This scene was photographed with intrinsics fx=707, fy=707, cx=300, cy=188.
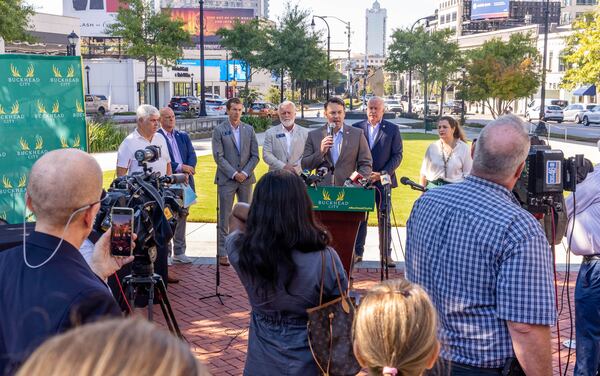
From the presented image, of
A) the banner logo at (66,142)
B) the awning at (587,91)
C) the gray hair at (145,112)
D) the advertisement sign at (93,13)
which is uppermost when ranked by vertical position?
the advertisement sign at (93,13)

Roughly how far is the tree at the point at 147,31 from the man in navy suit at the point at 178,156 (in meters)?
38.5

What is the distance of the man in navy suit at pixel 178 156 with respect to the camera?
28.2 ft

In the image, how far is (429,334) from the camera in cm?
Answer: 210

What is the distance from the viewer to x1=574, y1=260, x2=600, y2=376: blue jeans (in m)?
4.61

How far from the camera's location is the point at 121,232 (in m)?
3.36

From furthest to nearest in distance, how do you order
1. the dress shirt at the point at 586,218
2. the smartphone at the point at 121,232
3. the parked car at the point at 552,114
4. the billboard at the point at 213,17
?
the billboard at the point at 213,17
the parked car at the point at 552,114
the dress shirt at the point at 586,218
the smartphone at the point at 121,232

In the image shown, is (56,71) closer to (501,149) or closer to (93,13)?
(501,149)

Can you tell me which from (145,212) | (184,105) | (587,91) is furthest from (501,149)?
(587,91)

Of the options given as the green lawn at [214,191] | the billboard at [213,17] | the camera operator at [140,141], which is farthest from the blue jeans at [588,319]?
the billboard at [213,17]

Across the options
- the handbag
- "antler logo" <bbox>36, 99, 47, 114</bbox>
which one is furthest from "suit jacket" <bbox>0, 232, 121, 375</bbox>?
"antler logo" <bbox>36, 99, 47, 114</bbox>

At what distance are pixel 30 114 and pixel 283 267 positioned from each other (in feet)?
17.9

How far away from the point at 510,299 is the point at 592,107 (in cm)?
5346

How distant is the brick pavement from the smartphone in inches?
97.5

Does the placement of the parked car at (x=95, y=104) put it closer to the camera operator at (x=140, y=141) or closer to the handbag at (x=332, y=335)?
the camera operator at (x=140, y=141)
